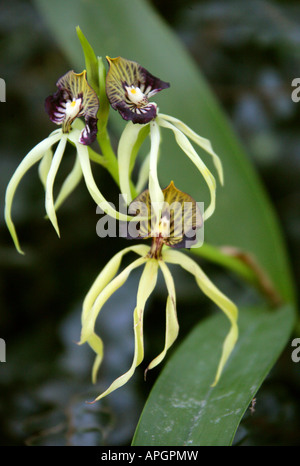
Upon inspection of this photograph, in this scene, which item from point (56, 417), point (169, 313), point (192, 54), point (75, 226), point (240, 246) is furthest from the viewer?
point (192, 54)

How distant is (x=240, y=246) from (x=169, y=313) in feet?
1.41

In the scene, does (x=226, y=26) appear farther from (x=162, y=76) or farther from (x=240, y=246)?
(x=240, y=246)

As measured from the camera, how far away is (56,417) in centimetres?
86

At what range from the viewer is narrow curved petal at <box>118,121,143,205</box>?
0.60 m

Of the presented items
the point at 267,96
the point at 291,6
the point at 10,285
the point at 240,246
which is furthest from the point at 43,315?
the point at 291,6

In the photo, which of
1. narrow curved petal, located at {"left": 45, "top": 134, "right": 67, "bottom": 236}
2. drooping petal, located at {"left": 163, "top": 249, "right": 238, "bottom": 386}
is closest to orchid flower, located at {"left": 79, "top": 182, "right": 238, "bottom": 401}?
drooping petal, located at {"left": 163, "top": 249, "right": 238, "bottom": 386}

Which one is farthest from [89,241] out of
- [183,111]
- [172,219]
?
[172,219]

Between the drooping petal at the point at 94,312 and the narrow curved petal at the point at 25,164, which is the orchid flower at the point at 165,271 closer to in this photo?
the drooping petal at the point at 94,312

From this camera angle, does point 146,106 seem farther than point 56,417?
No

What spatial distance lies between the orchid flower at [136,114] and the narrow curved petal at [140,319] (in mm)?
97

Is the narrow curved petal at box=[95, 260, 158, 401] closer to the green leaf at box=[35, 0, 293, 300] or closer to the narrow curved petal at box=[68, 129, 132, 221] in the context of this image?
the narrow curved petal at box=[68, 129, 132, 221]

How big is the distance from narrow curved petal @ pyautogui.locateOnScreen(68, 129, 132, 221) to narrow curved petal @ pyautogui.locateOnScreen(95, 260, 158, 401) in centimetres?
8

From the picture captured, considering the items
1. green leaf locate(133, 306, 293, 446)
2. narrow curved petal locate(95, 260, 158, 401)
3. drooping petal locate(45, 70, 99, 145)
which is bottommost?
green leaf locate(133, 306, 293, 446)

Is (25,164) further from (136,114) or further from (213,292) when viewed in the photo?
(213,292)
